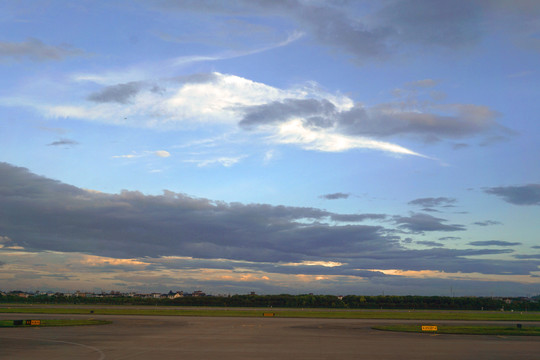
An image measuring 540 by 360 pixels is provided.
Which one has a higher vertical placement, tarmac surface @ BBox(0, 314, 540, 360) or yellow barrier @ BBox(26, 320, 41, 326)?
tarmac surface @ BBox(0, 314, 540, 360)

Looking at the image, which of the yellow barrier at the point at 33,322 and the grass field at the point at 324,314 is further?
the grass field at the point at 324,314

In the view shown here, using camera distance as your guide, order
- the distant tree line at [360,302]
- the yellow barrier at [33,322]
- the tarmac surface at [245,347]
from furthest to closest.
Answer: the distant tree line at [360,302], the yellow barrier at [33,322], the tarmac surface at [245,347]

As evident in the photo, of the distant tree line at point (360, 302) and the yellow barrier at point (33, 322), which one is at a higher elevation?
the yellow barrier at point (33, 322)

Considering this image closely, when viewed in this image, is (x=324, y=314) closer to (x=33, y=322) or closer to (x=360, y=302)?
(x=33, y=322)

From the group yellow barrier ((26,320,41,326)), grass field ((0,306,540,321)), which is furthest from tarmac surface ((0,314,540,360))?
grass field ((0,306,540,321))

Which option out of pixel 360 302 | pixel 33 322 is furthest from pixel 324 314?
pixel 360 302

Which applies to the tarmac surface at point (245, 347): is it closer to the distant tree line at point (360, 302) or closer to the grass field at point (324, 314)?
the grass field at point (324, 314)

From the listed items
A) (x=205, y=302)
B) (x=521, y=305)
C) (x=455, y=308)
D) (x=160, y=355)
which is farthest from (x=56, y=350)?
(x=521, y=305)

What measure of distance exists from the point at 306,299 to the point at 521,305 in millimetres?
71703

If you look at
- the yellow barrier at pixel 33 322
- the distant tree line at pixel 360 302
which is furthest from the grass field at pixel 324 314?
the distant tree line at pixel 360 302

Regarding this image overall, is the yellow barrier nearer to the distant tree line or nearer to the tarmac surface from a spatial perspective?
the tarmac surface

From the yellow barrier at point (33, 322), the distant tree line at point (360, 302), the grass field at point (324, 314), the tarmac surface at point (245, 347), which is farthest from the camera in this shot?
the distant tree line at point (360, 302)

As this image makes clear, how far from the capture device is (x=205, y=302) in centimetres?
16400

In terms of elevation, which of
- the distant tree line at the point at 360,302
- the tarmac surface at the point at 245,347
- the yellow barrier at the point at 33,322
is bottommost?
the distant tree line at the point at 360,302
